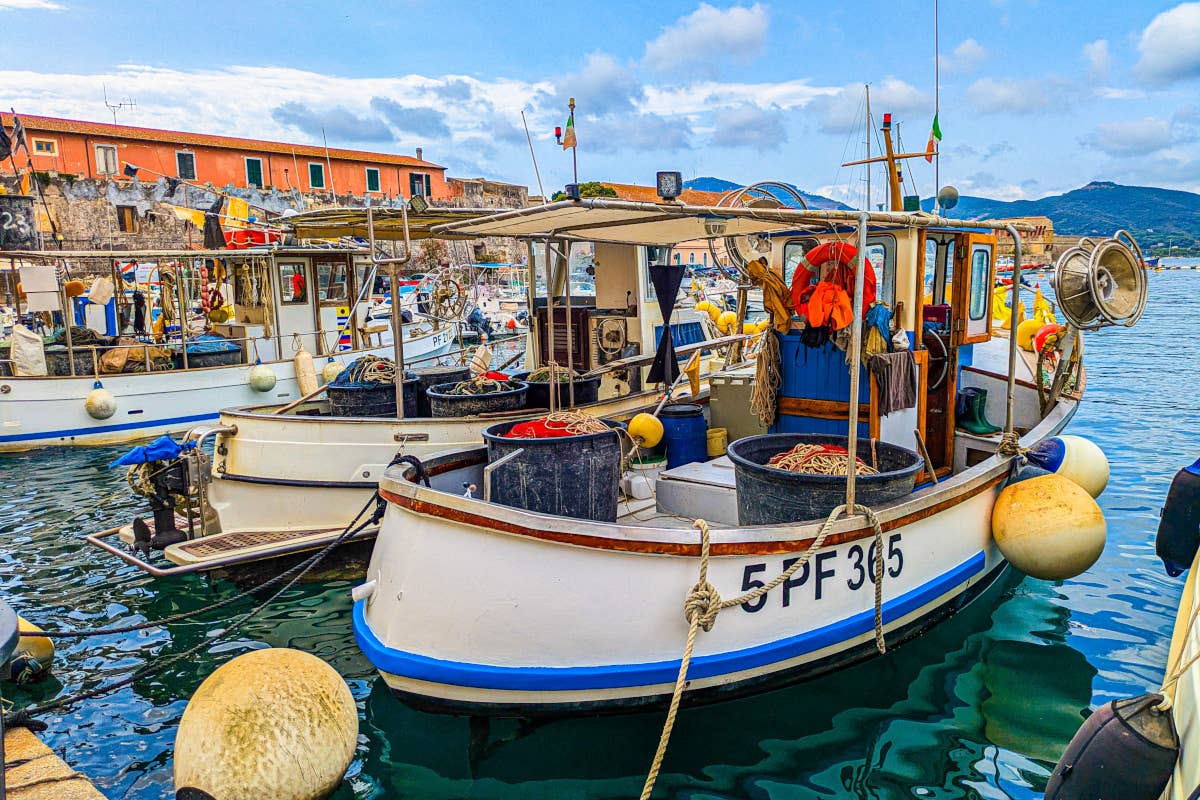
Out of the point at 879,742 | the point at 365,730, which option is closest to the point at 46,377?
the point at 365,730

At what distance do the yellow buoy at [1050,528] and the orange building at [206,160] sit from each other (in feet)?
122

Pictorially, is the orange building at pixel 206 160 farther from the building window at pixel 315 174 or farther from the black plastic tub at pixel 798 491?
the black plastic tub at pixel 798 491

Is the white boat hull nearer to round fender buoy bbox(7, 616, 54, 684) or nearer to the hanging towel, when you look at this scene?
round fender buoy bbox(7, 616, 54, 684)

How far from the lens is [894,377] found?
625cm

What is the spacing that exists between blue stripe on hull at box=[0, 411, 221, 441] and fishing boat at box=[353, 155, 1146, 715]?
11.8 m

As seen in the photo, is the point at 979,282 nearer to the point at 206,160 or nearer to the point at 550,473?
the point at 550,473

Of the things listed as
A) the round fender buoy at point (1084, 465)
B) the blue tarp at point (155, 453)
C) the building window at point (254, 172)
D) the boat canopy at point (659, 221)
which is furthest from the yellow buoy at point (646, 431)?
the building window at point (254, 172)

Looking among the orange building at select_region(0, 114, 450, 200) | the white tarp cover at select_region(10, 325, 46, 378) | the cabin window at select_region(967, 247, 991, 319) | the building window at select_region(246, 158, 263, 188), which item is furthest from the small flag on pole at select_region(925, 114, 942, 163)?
the building window at select_region(246, 158, 263, 188)

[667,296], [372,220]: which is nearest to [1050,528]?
[667,296]

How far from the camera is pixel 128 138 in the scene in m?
42.7

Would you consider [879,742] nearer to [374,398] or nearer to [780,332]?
[780,332]

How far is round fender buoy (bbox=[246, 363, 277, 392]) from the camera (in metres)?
16.3

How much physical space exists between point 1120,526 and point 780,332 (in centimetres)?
564

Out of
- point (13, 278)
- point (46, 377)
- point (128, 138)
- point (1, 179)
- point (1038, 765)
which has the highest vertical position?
point (128, 138)
